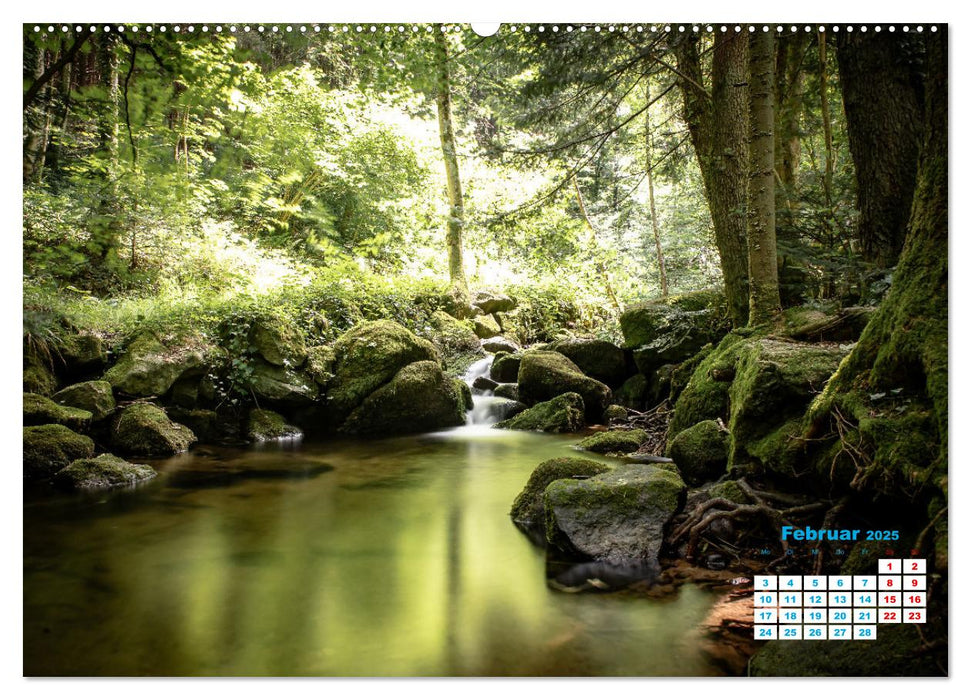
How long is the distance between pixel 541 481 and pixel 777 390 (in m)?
1.71

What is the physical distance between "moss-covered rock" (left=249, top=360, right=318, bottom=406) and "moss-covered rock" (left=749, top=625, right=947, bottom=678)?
6.83 meters

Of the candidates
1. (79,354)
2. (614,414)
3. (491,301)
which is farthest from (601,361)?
(79,354)

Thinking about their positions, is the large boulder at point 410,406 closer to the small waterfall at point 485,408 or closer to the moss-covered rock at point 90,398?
the small waterfall at point 485,408

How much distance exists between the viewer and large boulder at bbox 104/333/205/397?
6699 mm

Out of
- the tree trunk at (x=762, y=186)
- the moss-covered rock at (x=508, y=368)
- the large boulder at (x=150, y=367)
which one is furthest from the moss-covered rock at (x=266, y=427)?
the tree trunk at (x=762, y=186)

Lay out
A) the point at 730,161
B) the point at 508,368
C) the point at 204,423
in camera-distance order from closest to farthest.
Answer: the point at 730,161 → the point at 204,423 → the point at 508,368

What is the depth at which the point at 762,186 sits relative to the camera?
4828mm

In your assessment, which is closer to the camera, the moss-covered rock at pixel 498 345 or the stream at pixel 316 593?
the stream at pixel 316 593

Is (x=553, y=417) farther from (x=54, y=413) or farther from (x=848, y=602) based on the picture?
(x=848, y=602)

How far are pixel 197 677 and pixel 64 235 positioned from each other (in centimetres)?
318

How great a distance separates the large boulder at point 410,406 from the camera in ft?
26.3

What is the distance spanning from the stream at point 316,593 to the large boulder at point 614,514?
0.84 feet

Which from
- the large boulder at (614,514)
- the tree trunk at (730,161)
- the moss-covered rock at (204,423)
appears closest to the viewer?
the large boulder at (614,514)

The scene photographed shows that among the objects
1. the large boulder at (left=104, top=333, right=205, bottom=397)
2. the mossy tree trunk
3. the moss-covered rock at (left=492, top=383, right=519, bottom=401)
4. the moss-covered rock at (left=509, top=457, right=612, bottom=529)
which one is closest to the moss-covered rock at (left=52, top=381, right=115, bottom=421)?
the large boulder at (left=104, top=333, right=205, bottom=397)
